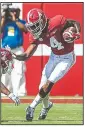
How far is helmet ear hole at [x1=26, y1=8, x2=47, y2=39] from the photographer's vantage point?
29.7ft

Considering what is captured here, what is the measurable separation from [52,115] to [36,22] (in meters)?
1.26

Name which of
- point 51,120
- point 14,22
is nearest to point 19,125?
point 51,120

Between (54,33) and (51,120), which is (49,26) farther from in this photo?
(51,120)

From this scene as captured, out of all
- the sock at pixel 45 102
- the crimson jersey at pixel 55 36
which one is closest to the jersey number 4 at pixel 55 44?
the crimson jersey at pixel 55 36

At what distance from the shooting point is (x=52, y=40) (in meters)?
9.20

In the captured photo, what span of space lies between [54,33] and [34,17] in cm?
28

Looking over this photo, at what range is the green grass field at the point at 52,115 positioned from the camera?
29.9ft

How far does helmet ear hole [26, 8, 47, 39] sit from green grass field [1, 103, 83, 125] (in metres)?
0.94

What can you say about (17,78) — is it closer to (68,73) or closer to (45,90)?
(68,73)

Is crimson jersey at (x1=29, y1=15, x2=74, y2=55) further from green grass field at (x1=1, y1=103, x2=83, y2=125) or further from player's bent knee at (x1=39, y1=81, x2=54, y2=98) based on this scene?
green grass field at (x1=1, y1=103, x2=83, y2=125)

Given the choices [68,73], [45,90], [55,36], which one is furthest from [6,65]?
[68,73]

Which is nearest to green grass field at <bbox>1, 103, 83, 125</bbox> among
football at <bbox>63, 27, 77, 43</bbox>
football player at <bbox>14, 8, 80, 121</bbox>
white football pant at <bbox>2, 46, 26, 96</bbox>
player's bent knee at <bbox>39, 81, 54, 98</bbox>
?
football player at <bbox>14, 8, 80, 121</bbox>

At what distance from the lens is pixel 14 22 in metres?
11.2

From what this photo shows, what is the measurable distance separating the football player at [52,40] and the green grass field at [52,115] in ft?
0.51
